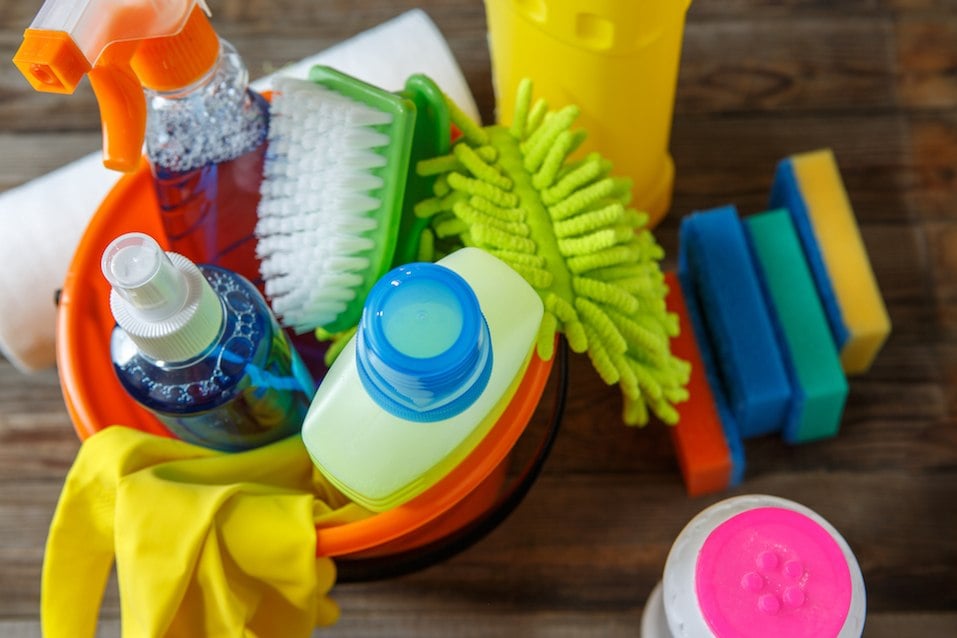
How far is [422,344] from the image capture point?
352mm

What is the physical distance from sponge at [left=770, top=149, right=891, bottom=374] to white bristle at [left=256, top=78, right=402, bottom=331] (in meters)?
0.25

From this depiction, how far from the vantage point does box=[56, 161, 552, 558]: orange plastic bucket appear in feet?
1.33

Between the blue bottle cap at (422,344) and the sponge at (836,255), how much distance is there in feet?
0.82

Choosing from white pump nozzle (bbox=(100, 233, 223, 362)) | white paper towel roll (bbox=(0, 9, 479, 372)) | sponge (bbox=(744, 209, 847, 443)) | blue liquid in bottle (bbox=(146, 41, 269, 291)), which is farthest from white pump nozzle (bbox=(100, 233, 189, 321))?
sponge (bbox=(744, 209, 847, 443))

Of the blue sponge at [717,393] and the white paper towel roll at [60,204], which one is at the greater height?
the white paper towel roll at [60,204]

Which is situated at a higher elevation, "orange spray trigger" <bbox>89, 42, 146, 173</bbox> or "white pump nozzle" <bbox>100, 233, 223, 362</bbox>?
"orange spray trigger" <bbox>89, 42, 146, 173</bbox>

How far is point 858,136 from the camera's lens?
2.03 ft

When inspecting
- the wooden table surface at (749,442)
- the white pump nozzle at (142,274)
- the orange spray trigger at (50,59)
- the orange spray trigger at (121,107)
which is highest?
the orange spray trigger at (50,59)

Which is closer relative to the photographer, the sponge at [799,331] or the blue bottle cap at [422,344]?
the blue bottle cap at [422,344]

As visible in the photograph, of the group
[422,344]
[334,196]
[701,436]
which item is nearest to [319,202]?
[334,196]

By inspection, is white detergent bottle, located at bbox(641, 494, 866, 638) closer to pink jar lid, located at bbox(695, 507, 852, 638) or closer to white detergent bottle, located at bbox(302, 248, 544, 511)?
pink jar lid, located at bbox(695, 507, 852, 638)

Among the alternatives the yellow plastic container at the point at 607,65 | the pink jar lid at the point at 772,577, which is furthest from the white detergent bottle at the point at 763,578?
the yellow plastic container at the point at 607,65

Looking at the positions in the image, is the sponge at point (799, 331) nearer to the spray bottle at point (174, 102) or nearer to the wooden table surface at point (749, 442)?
the wooden table surface at point (749, 442)

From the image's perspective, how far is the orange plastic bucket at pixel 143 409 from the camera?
0.40 meters
